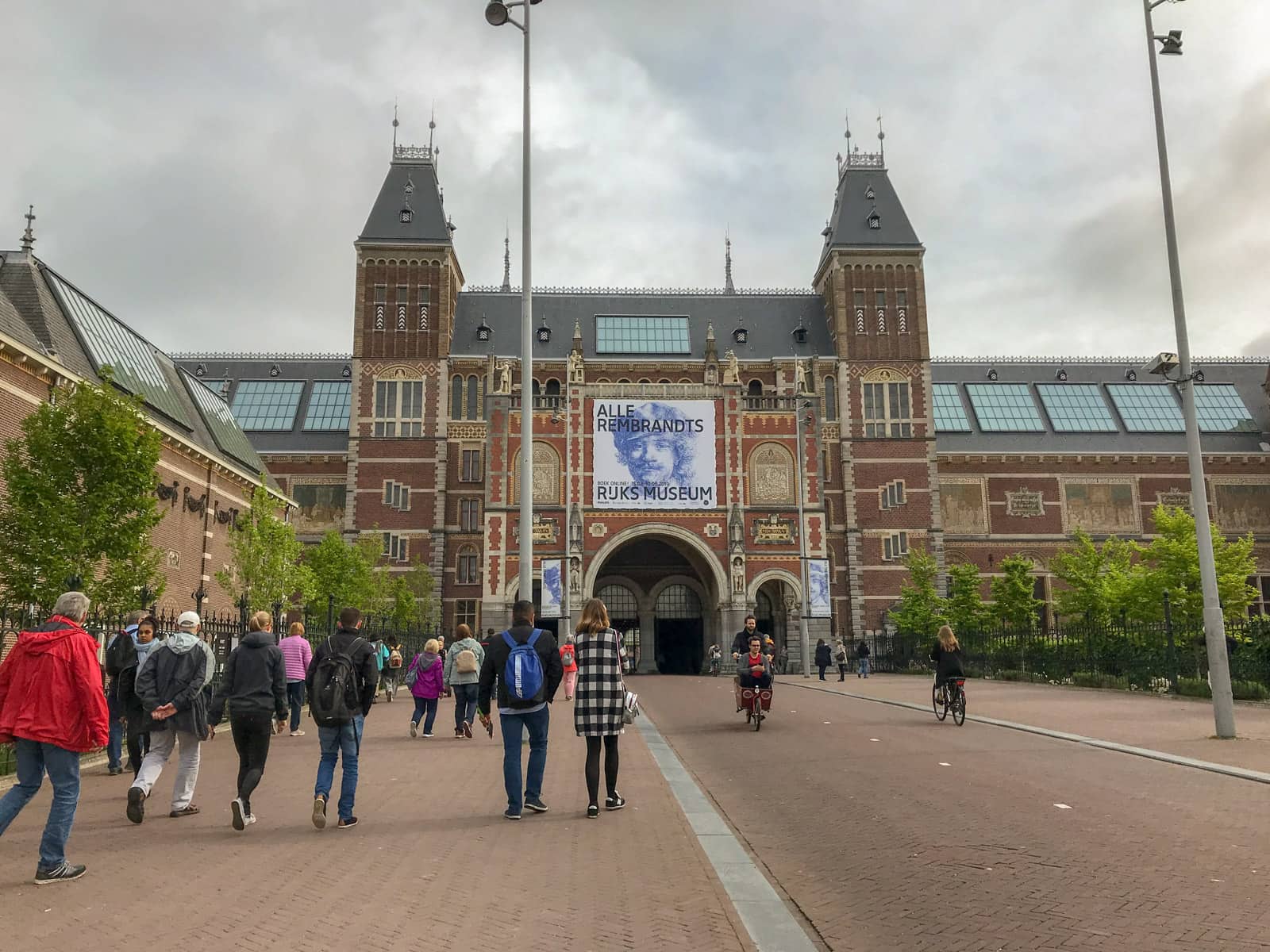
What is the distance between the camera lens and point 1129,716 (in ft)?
55.0

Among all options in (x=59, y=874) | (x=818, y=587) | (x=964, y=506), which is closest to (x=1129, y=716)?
(x=59, y=874)

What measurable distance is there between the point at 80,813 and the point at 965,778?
8.60 m

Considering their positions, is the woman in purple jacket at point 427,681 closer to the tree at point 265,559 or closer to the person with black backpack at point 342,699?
the person with black backpack at point 342,699

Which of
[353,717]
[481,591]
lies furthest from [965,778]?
[481,591]

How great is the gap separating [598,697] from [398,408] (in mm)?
43719

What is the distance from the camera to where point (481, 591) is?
160ft

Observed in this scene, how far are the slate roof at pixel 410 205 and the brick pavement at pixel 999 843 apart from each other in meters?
43.2

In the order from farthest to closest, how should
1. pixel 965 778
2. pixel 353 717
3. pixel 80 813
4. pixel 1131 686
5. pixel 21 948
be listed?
pixel 1131 686 < pixel 965 778 < pixel 80 813 < pixel 353 717 < pixel 21 948

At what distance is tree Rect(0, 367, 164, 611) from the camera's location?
658 inches

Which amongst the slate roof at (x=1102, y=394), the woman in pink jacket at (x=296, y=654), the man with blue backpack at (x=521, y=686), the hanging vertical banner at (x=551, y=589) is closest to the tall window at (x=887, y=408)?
the slate roof at (x=1102, y=394)

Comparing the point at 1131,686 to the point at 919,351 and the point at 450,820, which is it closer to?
the point at 450,820

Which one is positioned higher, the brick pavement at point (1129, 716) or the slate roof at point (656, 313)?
the slate roof at point (656, 313)

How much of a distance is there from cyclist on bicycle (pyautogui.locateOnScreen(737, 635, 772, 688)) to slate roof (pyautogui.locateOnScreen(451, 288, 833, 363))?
38.1 metres

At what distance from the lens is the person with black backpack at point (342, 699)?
25.8 feet
